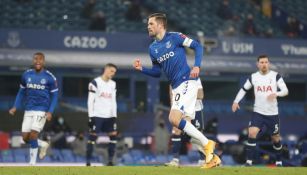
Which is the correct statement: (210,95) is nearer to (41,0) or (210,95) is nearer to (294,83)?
(294,83)

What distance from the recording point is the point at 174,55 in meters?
13.0

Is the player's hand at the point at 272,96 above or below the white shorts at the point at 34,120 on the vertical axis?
above

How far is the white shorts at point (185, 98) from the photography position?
12.8m

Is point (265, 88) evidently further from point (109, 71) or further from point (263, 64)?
point (109, 71)

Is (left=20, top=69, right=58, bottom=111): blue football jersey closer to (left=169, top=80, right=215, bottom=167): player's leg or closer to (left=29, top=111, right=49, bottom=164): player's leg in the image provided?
(left=29, top=111, right=49, bottom=164): player's leg

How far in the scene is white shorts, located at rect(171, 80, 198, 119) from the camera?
503 inches

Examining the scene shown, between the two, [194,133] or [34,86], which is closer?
[194,133]

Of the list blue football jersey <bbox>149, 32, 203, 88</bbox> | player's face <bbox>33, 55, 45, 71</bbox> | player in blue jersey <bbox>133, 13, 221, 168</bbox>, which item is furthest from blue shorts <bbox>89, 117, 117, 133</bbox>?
blue football jersey <bbox>149, 32, 203, 88</bbox>

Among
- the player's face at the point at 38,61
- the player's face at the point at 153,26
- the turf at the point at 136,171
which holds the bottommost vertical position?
the turf at the point at 136,171

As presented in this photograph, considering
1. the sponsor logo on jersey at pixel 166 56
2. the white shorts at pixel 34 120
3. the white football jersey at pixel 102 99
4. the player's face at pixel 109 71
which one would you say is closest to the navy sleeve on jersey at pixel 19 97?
the white shorts at pixel 34 120

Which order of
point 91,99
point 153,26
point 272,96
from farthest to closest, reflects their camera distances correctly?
point 91,99, point 272,96, point 153,26

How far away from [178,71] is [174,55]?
0.93 ft

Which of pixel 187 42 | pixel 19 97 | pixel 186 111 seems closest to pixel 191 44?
pixel 187 42

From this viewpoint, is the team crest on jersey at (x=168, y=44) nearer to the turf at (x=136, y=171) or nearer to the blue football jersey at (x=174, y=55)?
the blue football jersey at (x=174, y=55)
